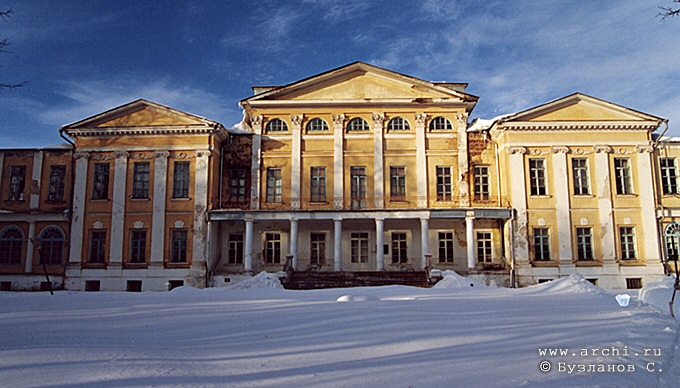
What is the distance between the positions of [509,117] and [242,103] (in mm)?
11610

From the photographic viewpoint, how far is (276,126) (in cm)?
2238

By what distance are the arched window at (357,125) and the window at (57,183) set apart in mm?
13036

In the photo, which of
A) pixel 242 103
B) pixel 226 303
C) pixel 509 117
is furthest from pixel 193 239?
pixel 509 117

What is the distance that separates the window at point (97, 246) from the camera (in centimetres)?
2119

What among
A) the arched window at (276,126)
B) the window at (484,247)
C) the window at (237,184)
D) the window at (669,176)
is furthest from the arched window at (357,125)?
the window at (669,176)

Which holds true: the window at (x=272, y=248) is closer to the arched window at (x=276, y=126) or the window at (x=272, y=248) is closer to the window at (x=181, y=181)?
the window at (x=181, y=181)

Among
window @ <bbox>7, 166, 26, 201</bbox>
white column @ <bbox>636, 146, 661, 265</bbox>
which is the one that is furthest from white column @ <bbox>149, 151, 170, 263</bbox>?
white column @ <bbox>636, 146, 661, 265</bbox>

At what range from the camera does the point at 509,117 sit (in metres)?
20.9

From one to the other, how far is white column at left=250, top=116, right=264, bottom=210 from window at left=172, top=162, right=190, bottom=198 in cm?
279

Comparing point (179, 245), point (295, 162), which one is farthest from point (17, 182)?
point (295, 162)

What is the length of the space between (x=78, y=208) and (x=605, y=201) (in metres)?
22.5

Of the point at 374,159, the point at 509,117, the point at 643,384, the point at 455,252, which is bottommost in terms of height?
the point at 643,384

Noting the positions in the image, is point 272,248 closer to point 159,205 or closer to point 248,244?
point 248,244

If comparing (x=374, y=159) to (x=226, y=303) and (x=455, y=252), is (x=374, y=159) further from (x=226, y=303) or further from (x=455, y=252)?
(x=226, y=303)
